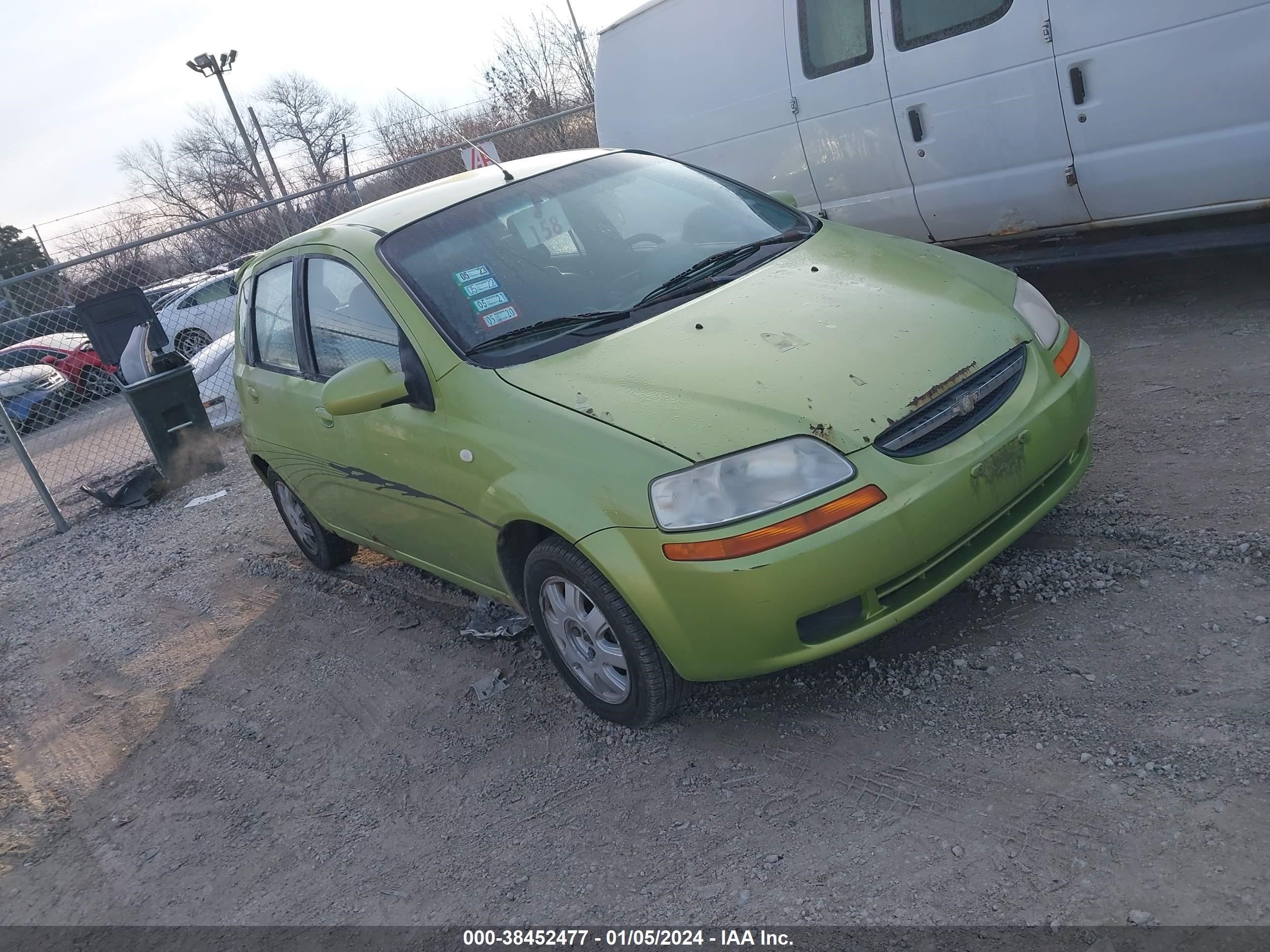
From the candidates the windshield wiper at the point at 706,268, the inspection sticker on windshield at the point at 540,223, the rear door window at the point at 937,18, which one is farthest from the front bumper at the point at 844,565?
the rear door window at the point at 937,18

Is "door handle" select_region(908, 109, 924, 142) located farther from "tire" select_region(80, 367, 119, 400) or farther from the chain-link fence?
"tire" select_region(80, 367, 119, 400)

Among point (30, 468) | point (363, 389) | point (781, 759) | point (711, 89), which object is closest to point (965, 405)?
point (781, 759)

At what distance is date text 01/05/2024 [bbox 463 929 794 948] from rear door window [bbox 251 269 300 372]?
2799mm

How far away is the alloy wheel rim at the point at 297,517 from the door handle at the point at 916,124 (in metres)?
4.13

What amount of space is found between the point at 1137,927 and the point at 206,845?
2.98 metres

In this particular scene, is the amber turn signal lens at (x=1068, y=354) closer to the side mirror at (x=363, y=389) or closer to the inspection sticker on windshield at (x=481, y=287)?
the inspection sticker on windshield at (x=481, y=287)

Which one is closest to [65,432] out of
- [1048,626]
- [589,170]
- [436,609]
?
[436,609]

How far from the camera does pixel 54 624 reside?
6566 mm

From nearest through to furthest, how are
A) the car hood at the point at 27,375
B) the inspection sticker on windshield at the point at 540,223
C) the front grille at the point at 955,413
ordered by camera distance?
the front grille at the point at 955,413, the inspection sticker on windshield at the point at 540,223, the car hood at the point at 27,375

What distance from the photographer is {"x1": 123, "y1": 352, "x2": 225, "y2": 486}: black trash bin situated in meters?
8.88

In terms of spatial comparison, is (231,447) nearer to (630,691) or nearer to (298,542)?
(298,542)

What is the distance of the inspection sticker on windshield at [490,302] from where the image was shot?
3822 millimetres

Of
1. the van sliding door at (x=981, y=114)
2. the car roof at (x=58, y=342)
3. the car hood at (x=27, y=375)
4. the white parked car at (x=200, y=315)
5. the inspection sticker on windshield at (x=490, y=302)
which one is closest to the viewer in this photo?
the inspection sticker on windshield at (x=490, y=302)

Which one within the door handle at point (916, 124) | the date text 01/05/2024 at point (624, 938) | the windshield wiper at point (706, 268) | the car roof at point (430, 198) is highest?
the car roof at point (430, 198)
